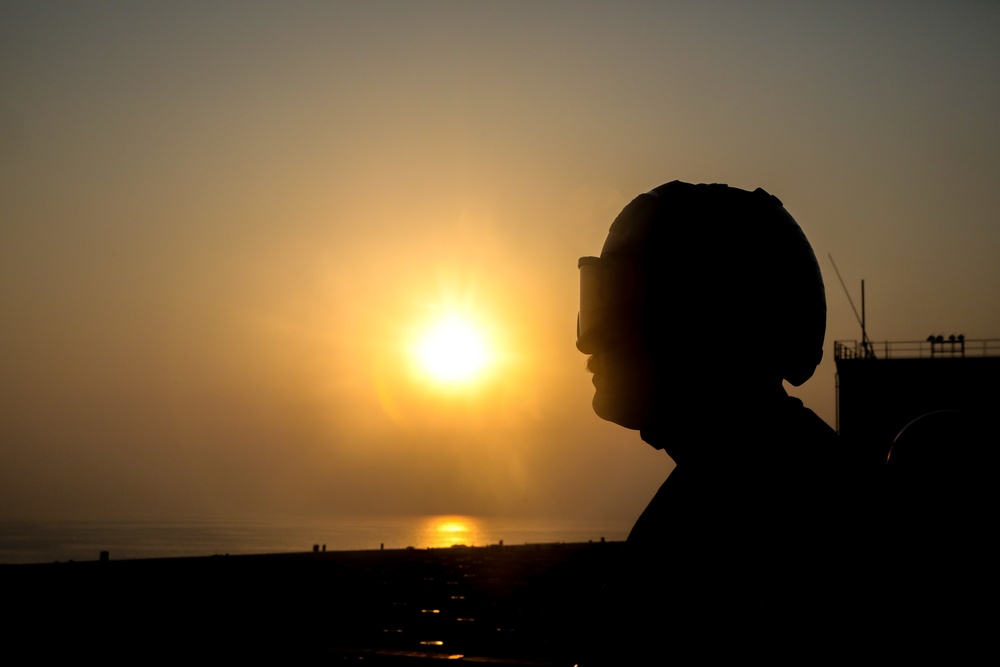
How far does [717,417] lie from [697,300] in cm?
27

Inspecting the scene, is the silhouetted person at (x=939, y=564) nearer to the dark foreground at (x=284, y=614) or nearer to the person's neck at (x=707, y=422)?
the person's neck at (x=707, y=422)

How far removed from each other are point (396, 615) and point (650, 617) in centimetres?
2184

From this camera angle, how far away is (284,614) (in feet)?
69.4

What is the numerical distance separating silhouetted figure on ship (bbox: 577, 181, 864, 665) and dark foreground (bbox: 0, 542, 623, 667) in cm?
25

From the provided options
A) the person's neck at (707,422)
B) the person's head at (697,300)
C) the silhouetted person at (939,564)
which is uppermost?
the person's head at (697,300)

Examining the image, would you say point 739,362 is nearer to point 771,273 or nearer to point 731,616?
point 771,273

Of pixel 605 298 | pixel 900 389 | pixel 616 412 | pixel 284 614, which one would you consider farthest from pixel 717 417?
pixel 900 389

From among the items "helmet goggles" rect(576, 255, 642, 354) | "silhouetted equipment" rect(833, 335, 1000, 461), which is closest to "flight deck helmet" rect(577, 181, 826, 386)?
"helmet goggles" rect(576, 255, 642, 354)

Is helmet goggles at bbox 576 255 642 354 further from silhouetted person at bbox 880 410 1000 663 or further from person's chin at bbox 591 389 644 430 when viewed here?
silhouetted person at bbox 880 410 1000 663

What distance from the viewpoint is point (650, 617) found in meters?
1.59

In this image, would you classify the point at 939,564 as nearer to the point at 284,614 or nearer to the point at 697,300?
the point at 697,300

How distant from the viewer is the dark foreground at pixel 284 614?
14695 millimetres

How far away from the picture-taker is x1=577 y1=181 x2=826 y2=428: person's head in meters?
1.84

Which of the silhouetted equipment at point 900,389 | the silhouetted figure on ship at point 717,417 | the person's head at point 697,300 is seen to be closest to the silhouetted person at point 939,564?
the silhouetted figure on ship at point 717,417
